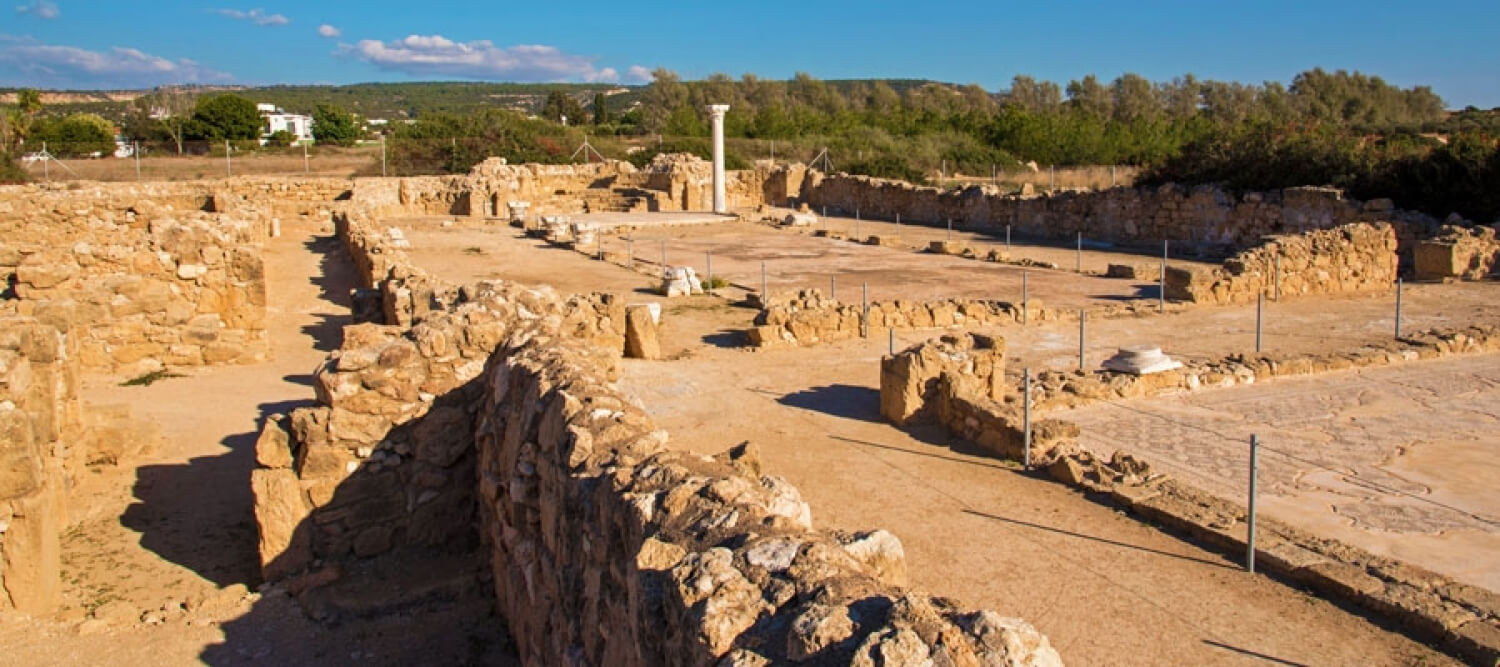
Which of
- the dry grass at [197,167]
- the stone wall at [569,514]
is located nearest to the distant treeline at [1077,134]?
the dry grass at [197,167]

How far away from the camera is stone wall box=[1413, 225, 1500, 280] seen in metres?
21.2

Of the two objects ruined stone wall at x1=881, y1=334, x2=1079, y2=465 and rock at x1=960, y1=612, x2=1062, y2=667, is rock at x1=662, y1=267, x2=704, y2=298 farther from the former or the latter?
rock at x1=960, y1=612, x2=1062, y2=667

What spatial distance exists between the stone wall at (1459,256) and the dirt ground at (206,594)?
20421 millimetres

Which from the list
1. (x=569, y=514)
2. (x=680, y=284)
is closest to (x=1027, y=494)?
(x=569, y=514)

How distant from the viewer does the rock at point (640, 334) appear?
14773mm

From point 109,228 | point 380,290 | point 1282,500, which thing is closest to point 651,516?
point 1282,500

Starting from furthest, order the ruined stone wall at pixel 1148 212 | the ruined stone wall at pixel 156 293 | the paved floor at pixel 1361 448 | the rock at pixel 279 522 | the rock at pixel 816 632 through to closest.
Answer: the ruined stone wall at pixel 1148 212
the ruined stone wall at pixel 156 293
the paved floor at pixel 1361 448
the rock at pixel 279 522
the rock at pixel 816 632

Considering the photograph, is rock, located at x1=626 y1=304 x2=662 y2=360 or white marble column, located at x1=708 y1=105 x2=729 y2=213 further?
white marble column, located at x1=708 y1=105 x2=729 y2=213

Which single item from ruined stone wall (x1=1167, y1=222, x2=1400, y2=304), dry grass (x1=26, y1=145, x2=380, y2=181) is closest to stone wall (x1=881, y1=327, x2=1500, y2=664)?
ruined stone wall (x1=1167, y1=222, x2=1400, y2=304)

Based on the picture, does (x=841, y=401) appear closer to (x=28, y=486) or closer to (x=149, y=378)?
(x=28, y=486)

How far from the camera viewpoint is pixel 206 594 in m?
7.31

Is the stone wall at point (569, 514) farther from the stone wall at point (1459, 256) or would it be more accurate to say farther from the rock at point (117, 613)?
the stone wall at point (1459, 256)

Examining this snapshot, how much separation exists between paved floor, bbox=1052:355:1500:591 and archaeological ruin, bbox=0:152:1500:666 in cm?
6

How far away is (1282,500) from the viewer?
879 centimetres
